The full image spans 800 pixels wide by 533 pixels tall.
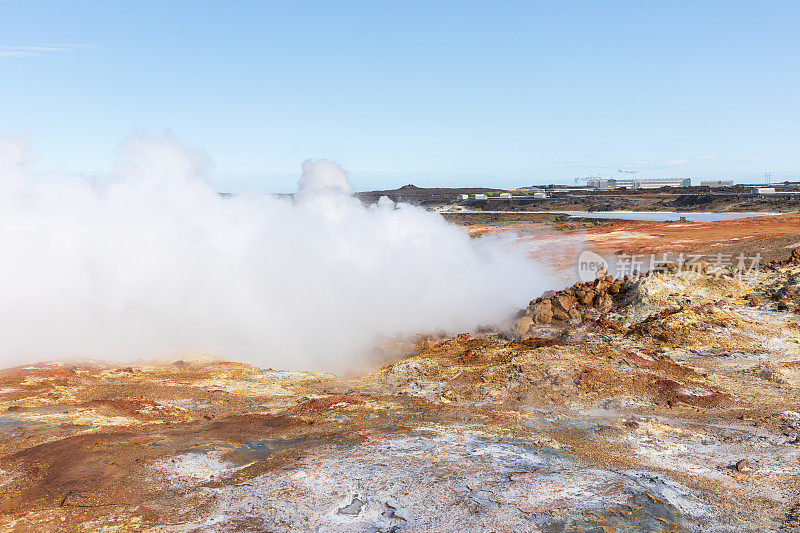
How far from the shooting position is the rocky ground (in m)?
6.02

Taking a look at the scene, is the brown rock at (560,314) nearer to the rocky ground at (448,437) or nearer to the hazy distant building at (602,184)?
the rocky ground at (448,437)

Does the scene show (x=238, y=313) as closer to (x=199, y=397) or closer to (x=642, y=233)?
(x=199, y=397)

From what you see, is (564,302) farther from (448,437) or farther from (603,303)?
(448,437)

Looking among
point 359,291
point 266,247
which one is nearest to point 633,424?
point 359,291

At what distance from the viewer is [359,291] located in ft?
57.2

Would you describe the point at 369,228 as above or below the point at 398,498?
above

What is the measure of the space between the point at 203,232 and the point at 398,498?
12.3 meters
